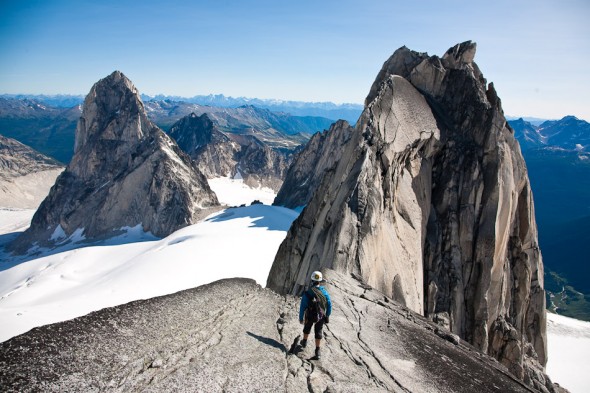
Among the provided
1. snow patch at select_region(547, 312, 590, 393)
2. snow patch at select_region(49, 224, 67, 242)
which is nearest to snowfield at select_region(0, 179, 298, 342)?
snow patch at select_region(49, 224, 67, 242)

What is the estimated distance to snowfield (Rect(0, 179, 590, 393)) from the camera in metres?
33.9

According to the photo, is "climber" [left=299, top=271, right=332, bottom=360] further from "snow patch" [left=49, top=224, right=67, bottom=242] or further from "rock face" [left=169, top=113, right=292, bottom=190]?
"rock face" [left=169, top=113, right=292, bottom=190]

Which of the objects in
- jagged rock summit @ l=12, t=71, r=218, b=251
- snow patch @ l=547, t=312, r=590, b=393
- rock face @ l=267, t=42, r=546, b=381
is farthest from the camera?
jagged rock summit @ l=12, t=71, r=218, b=251

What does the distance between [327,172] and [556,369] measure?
3743cm

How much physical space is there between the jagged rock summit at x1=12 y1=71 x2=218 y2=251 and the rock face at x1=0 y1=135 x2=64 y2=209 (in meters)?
80.5

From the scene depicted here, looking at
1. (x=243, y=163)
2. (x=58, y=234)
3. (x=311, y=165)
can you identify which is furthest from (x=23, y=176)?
(x=311, y=165)

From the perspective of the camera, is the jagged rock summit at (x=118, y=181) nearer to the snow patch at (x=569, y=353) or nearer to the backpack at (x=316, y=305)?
the snow patch at (x=569, y=353)

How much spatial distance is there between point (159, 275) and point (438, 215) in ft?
101

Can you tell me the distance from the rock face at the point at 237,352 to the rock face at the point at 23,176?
175 m

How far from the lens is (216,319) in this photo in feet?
31.4

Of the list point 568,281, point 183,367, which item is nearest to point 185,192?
point 183,367

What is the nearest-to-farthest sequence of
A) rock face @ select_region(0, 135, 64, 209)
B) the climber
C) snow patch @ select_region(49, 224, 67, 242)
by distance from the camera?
the climber, snow patch @ select_region(49, 224, 67, 242), rock face @ select_region(0, 135, 64, 209)

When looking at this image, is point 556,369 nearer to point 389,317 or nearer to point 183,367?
point 389,317

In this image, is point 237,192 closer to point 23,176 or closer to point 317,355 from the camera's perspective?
point 23,176
